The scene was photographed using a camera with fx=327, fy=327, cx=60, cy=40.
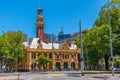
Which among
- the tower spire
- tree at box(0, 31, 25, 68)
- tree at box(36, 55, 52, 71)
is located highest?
the tower spire

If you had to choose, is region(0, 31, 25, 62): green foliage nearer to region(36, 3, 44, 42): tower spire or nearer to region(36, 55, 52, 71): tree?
region(36, 55, 52, 71): tree

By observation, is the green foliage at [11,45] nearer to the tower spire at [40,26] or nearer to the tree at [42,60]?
the tree at [42,60]

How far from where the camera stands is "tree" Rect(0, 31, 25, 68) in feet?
342

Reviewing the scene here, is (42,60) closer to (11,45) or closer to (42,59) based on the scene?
(42,59)

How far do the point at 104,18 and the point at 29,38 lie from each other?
6977 centimetres

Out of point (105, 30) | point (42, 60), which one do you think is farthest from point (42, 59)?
point (105, 30)

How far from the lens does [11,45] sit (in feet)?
359

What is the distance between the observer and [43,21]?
15612 centimetres

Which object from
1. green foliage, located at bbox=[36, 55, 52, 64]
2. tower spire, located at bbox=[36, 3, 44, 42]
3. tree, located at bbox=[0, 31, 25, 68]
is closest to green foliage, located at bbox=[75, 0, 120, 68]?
tree, located at bbox=[0, 31, 25, 68]

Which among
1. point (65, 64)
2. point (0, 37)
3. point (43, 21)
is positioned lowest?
point (65, 64)

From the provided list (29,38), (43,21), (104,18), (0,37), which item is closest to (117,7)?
(104,18)

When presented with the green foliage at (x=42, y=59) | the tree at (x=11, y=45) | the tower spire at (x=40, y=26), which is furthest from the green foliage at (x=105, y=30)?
the tower spire at (x=40, y=26)

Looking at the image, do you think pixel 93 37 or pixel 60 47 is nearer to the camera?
pixel 93 37

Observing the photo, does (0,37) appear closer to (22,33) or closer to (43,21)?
(22,33)
